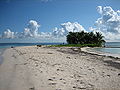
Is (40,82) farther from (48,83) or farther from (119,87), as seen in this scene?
(119,87)

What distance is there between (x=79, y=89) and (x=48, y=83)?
6.81 ft

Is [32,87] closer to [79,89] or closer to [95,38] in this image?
[79,89]

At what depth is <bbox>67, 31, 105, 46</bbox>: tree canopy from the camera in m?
99.8

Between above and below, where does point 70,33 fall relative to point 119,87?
above

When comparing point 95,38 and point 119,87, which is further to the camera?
point 95,38

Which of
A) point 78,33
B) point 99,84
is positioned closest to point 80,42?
point 78,33

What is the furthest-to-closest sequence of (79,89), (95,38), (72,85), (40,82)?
(95,38) → (40,82) → (72,85) → (79,89)

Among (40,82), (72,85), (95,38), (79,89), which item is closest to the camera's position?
(79,89)

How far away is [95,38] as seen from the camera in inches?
3939

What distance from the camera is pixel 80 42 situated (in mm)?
105250

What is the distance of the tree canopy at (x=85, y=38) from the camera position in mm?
99750

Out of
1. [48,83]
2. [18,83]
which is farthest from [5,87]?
[48,83]

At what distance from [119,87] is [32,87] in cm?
494

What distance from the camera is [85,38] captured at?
339 feet
